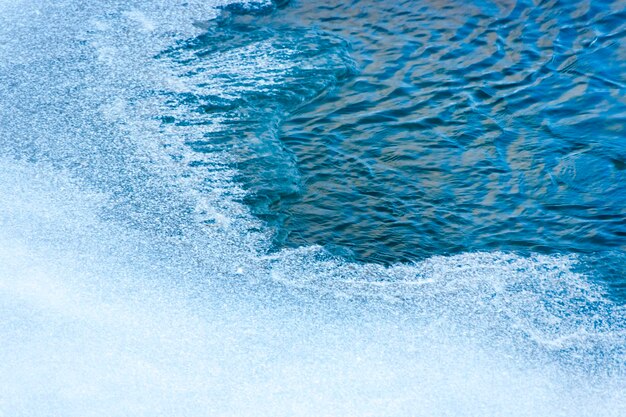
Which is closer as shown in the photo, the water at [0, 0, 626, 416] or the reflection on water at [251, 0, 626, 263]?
the water at [0, 0, 626, 416]

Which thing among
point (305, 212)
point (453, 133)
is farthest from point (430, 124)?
point (305, 212)

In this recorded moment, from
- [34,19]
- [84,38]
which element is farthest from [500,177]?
[34,19]

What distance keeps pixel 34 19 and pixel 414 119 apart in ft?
7.16

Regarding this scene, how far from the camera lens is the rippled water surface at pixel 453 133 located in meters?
2.70

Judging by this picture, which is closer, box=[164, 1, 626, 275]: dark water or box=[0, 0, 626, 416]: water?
box=[0, 0, 626, 416]: water

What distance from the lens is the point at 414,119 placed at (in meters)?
3.34

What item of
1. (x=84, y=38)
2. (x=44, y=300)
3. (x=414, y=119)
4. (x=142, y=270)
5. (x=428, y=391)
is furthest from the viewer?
(x=84, y=38)

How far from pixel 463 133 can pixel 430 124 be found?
159mm

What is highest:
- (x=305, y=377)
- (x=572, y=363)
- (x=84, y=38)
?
(x=84, y=38)

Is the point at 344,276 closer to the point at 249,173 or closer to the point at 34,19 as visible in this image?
the point at 249,173

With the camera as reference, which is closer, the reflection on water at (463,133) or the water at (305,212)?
the water at (305,212)

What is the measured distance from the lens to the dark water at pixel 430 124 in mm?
2707

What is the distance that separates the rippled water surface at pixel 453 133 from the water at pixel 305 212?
0.01 meters

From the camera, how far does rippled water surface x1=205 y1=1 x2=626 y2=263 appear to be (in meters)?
2.70
